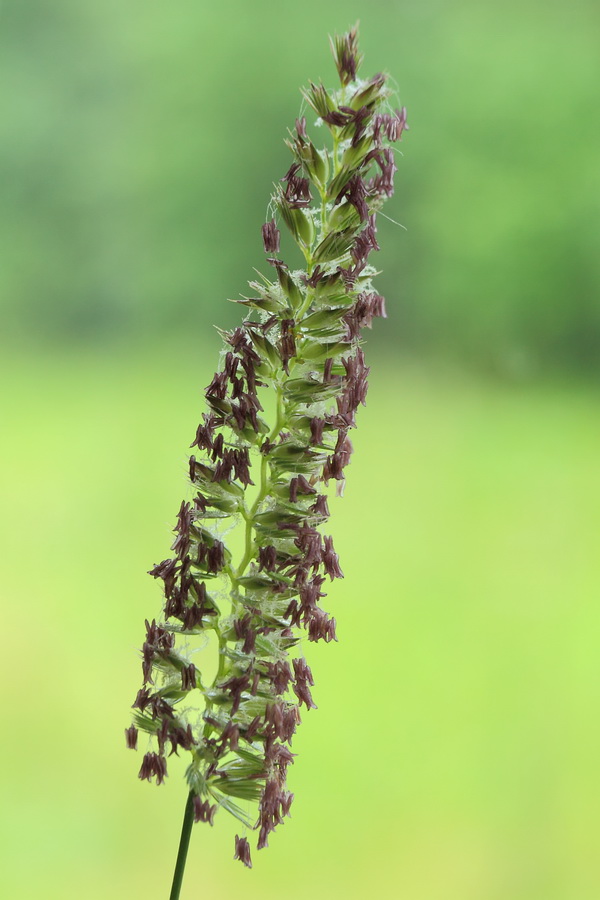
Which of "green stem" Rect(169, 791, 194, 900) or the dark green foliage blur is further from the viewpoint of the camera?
the dark green foliage blur

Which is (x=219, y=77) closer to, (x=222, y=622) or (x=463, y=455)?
(x=463, y=455)

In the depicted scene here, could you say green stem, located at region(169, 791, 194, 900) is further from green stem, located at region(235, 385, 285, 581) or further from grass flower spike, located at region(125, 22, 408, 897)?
green stem, located at region(235, 385, 285, 581)

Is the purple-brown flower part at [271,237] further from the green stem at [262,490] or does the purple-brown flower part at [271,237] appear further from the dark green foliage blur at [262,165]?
the dark green foliage blur at [262,165]

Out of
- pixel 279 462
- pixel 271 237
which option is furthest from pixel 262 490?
pixel 271 237

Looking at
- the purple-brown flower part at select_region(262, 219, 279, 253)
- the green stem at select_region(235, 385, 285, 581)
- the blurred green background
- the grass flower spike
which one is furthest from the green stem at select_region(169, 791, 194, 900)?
the blurred green background

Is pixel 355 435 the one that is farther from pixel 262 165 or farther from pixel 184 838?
pixel 184 838

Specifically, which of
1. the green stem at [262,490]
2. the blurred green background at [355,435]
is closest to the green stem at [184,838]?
the green stem at [262,490]
